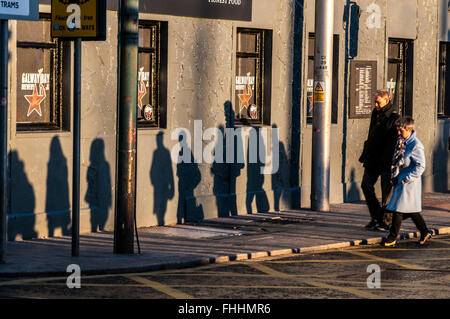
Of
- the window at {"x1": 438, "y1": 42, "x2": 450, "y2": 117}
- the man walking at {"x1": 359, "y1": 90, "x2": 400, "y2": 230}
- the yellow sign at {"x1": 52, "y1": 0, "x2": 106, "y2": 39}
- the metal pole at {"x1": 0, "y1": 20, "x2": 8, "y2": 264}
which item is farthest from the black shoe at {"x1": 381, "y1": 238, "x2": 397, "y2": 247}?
the window at {"x1": 438, "y1": 42, "x2": 450, "y2": 117}

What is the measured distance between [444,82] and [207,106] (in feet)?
27.1

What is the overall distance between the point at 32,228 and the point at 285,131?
18.4 feet

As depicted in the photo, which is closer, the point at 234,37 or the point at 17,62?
the point at 17,62

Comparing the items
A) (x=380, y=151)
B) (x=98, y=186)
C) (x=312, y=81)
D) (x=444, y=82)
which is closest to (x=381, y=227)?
(x=380, y=151)

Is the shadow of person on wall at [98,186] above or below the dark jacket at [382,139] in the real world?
below

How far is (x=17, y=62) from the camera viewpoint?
13547 millimetres

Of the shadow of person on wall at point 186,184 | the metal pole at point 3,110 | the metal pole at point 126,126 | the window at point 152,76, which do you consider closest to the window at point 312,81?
the shadow of person on wall at point 186,184

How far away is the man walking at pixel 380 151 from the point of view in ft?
48.1

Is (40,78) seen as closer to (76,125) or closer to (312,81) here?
(76,125)

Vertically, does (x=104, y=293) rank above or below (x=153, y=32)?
below

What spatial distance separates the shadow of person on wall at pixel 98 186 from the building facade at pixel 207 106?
20 millimetres

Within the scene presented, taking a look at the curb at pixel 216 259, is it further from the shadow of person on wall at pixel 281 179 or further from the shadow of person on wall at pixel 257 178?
the shadow of person on wall at pixel 281 179

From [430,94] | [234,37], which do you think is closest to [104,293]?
[234,37]
